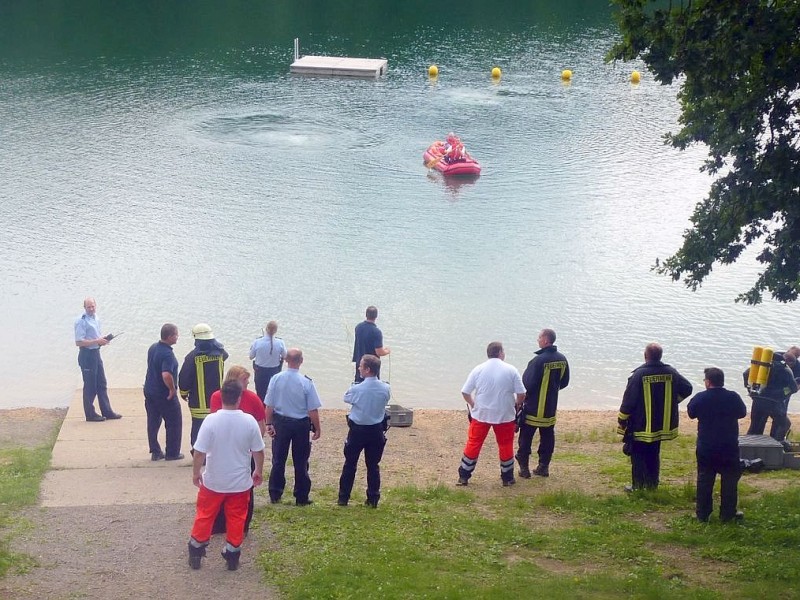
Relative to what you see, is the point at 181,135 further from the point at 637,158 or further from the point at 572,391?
the point at 572,391

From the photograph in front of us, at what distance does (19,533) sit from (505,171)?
25646mm

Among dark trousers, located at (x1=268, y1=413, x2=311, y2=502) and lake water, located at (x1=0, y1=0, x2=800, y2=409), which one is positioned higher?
lake water, located at (x1=0, y1=0, x2=800, y2=409)

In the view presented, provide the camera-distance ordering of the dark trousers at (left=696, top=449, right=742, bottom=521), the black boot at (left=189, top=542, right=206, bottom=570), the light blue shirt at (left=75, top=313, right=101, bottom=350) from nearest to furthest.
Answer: the black boot at (left=189, top=542, right=206, bottom=570)
the dark trousers at (left=696, top=449, right=742, bottom=521)
the light blue shirt at (left=75, top=313, right=101, bottom=350)

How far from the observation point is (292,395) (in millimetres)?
9836

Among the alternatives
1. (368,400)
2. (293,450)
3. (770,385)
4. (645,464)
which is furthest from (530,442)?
(770,385)

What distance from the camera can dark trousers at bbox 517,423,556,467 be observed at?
37.4ft

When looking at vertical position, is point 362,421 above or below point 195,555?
above

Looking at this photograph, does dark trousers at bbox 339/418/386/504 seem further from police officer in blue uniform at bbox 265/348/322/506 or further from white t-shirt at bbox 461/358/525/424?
white t-shirt at bbox 461/358/525/424

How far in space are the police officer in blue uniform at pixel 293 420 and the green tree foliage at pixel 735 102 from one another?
436 centimetres

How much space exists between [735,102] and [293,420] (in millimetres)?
5248

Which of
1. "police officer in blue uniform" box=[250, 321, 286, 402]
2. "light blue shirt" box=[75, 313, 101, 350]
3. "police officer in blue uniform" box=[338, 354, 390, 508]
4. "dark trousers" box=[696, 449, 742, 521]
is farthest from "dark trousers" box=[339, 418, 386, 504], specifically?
"light blue shirt" box=[75, 313, 101, 350]

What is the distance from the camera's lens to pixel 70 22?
183 ft

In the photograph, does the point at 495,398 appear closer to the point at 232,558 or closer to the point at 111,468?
the point at 232,558

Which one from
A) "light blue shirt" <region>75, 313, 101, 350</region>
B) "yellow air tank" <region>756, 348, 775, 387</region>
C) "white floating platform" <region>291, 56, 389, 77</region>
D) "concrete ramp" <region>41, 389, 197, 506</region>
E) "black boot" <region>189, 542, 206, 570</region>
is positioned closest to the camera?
"black boot" <region>189, 542, 206, 570</region>
